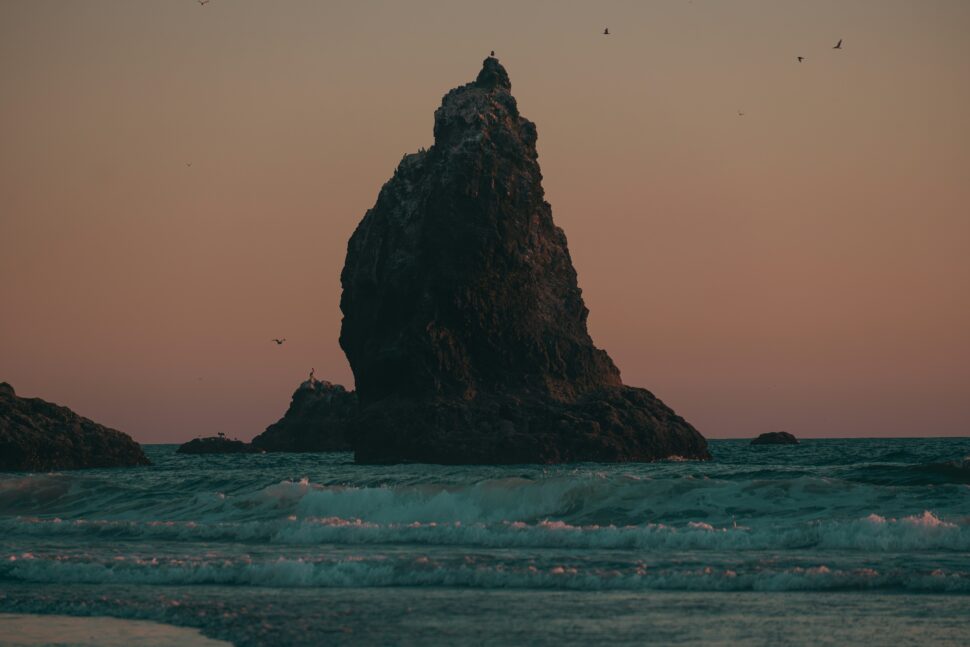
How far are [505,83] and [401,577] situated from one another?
74021 millimetres

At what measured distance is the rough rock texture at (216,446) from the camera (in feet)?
475

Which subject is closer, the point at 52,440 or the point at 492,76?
the point at 52,440

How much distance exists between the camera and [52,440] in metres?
74.3

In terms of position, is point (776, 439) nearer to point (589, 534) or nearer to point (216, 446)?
point (216, 446)

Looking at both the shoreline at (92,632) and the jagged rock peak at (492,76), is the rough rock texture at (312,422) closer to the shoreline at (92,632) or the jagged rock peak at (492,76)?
the jagged rock peak at (492,76)

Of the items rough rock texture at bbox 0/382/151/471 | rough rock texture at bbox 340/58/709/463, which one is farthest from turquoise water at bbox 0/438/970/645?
rough rock texture at bbox 340/58/709/463

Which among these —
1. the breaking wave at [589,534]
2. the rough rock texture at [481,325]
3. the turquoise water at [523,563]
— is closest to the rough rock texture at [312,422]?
the rough rock texture at [481,325]

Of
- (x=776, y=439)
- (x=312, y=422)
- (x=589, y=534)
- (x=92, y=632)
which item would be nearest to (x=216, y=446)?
(x=312, y=422)

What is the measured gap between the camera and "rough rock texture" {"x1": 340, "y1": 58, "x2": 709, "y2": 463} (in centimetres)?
7950

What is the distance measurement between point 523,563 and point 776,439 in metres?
125

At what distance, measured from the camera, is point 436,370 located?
82000mm

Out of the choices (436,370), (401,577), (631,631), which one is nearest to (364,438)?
(436,370)

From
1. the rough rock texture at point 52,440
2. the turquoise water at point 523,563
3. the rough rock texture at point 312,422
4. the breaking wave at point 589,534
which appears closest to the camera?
the turquoise water at point 523,563

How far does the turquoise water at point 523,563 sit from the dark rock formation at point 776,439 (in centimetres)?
11154
